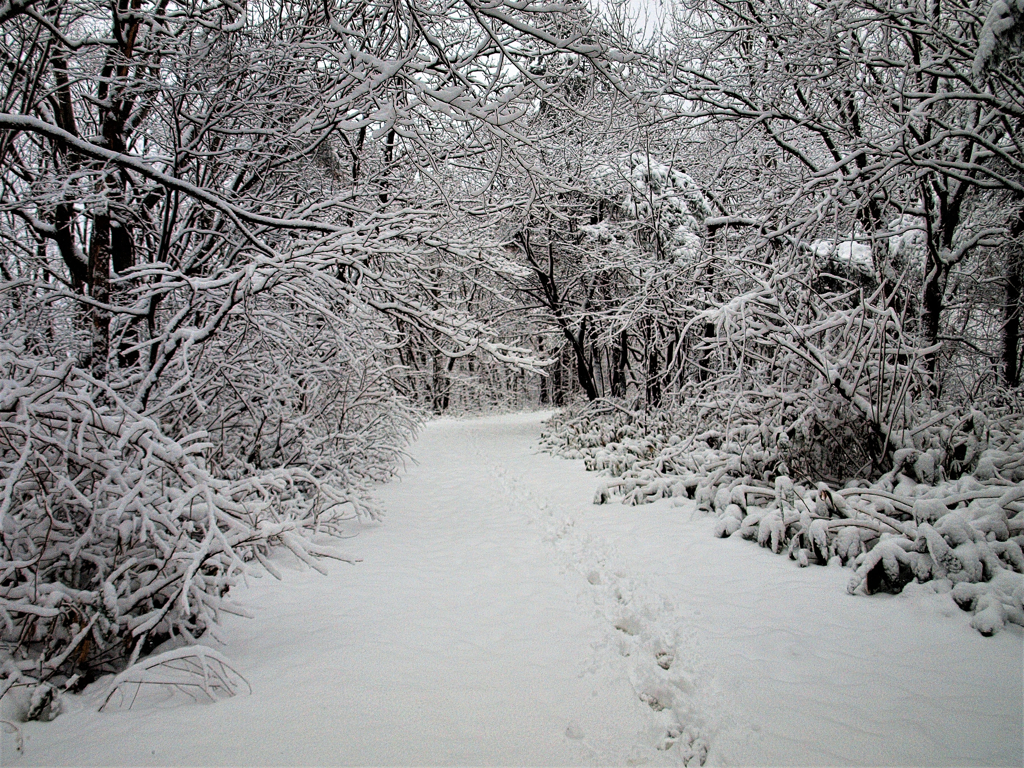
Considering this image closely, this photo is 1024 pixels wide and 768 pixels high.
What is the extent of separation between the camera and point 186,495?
7.88 ft

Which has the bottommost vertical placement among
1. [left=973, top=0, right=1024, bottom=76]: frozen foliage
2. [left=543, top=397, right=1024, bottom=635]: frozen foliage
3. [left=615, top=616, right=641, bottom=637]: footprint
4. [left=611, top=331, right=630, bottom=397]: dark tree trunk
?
[left=615, top=616, right=641, bottom=637]: footprint

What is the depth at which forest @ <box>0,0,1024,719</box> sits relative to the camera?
2482 mm

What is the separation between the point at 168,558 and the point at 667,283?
584 centimetres

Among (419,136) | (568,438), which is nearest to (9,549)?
(419,136)


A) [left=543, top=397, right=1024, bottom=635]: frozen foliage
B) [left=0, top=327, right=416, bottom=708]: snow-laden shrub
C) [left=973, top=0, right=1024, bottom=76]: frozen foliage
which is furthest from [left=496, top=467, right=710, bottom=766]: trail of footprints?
[left=973, top=0, right=1024, bottom=76]: frozen foliage

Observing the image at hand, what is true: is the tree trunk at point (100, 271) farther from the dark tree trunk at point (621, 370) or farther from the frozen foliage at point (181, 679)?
the dark tree trunk at point (621, 370)

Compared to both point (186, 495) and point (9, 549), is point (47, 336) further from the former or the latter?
point (186, 495)

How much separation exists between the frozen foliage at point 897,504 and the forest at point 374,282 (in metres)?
0.02

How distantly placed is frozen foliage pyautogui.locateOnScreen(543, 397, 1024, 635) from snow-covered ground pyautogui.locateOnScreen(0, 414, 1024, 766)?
0.16 metres

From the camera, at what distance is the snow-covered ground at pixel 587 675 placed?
1942 millimetres

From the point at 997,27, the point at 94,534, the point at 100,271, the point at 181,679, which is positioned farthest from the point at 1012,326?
the point at 100,271

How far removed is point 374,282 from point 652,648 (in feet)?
9.71

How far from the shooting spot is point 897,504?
368 cm

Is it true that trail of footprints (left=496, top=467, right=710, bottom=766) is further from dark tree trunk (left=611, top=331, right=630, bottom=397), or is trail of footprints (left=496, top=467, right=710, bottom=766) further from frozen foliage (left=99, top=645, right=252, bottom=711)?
dark tree trunk (left=611, top=331, right=630, bottom=397)
